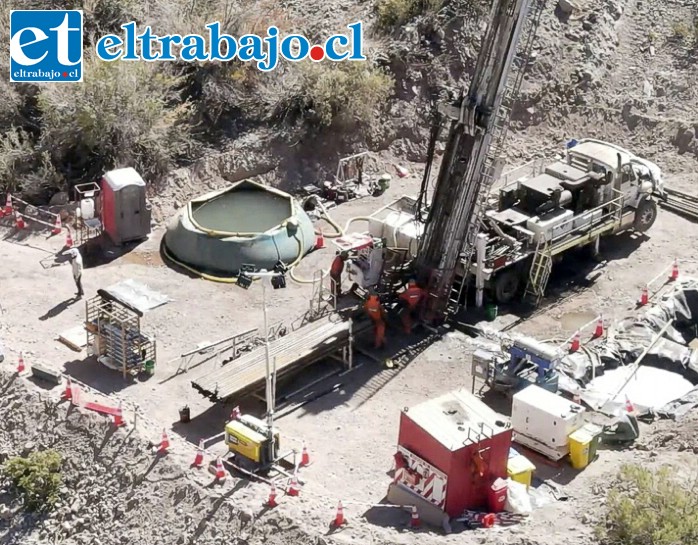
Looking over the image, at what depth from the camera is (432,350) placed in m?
28.7

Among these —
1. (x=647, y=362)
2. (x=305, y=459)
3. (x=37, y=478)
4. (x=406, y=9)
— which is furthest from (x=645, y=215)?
(x=37, y=478)

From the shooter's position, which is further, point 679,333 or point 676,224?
point 676,224

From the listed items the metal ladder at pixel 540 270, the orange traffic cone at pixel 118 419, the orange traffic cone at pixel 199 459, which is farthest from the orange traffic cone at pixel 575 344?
the orange traffic cone at pixel 118 419

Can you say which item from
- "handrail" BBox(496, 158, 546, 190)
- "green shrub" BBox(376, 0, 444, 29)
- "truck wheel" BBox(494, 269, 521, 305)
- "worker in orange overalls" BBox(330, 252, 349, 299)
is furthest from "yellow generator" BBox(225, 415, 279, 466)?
"green shrub" BBox(376, 0, 444, 29)

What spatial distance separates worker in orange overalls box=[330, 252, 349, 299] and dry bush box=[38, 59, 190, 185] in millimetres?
7300

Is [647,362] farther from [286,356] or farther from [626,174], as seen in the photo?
[286,356]

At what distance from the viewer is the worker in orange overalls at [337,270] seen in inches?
1144

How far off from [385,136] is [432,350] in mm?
10034

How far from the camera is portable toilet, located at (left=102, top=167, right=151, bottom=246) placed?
104ft

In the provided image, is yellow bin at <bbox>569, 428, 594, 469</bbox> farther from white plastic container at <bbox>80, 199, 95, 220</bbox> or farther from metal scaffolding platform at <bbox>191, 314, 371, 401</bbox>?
white plastic container at <bbox>80, 199, 95, 220</bbox>

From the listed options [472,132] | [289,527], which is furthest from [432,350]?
[289,527]

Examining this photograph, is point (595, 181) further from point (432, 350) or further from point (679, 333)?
point (432, 350)

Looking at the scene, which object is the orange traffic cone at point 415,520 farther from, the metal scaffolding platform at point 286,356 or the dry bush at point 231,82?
the dry bush at point 231,82

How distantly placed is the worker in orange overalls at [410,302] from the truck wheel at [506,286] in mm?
2071
